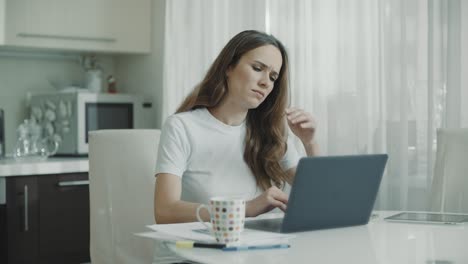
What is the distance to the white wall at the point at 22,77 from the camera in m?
4.05

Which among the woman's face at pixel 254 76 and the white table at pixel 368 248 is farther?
the woman's face at pixel 254 76

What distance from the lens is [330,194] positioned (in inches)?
63.8

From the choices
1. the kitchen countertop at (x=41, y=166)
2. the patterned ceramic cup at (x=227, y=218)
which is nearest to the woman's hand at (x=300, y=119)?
the patterned ceramic cup at (x=227, y=218)

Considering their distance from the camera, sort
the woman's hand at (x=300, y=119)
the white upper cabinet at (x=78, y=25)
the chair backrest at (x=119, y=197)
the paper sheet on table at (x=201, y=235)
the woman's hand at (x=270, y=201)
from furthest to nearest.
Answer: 1. the white upper cabinet at (x=78, y=25)
2. the chair backrest at (x=119, y=197)
3. the woman's hand at (x=300, y=119)
4. the woman's hand at (x=270, y=201)
5. the paper sheet on table at (x=201, y=235)

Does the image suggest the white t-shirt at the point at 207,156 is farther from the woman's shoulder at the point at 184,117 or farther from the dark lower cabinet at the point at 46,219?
the dark lower cabinet at the point at 46,219

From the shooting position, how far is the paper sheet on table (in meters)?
1.42

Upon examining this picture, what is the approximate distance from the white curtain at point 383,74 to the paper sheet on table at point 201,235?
4.32 feet

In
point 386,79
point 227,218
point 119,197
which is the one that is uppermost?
point 386,79

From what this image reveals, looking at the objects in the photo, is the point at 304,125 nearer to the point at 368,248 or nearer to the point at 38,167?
the point at 368,248

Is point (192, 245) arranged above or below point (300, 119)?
below

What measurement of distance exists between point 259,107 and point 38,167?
61.7 inches

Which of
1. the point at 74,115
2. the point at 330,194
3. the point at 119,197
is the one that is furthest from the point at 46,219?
the point at 330,194

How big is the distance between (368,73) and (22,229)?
69.8 inches

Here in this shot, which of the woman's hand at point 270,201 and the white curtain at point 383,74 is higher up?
the white curtain at point 383,74
